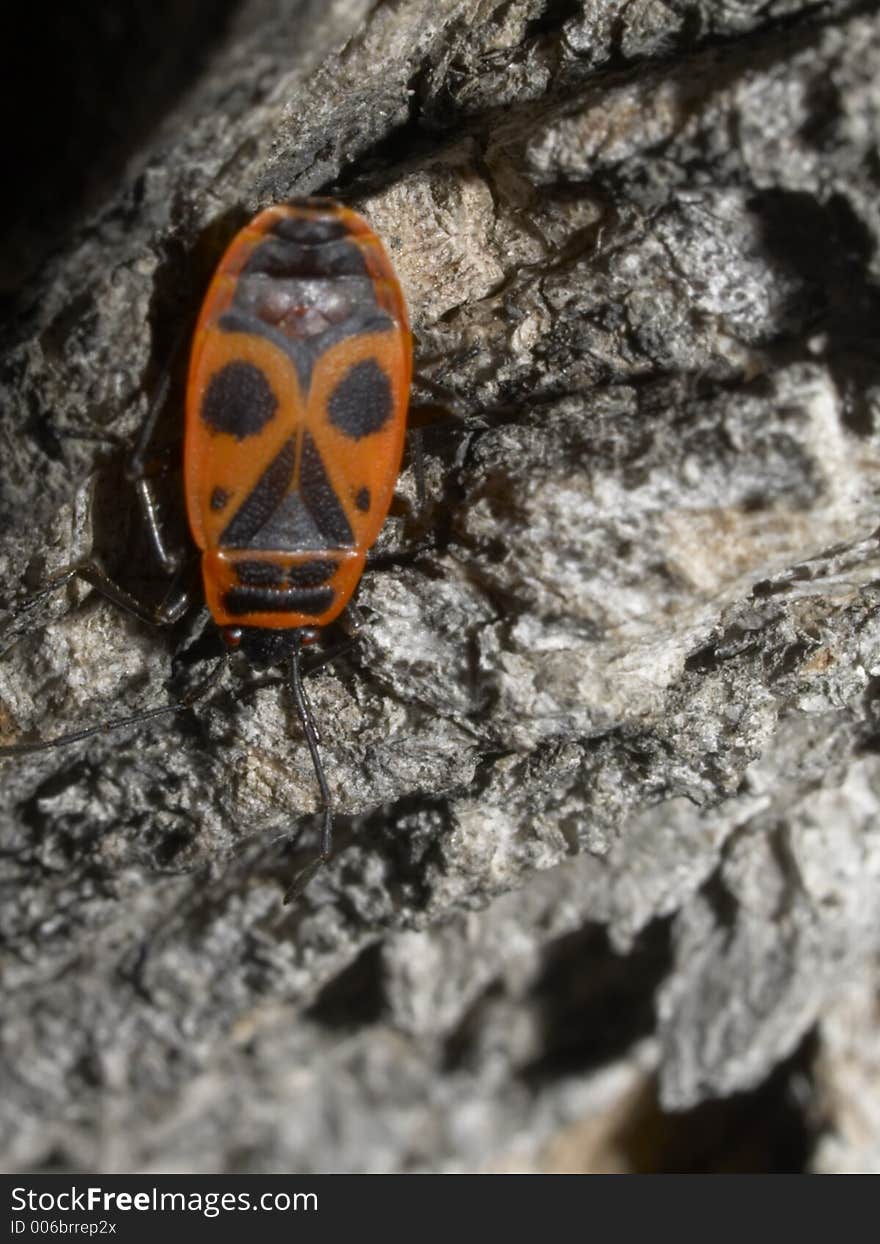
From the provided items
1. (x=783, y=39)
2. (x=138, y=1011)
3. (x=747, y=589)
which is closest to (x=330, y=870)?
(x=138, y=1011)

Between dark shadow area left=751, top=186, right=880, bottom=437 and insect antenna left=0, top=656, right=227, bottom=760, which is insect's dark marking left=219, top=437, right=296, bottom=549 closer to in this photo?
insect antenna left=0, top=656, right=227, bottom=760

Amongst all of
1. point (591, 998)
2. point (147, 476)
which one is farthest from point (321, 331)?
point (591, 998)

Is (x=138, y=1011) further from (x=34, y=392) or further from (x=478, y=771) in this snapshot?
(x=34, y=392)

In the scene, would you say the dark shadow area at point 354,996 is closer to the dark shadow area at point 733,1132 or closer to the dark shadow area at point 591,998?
the dark shadow area at point 591,998
